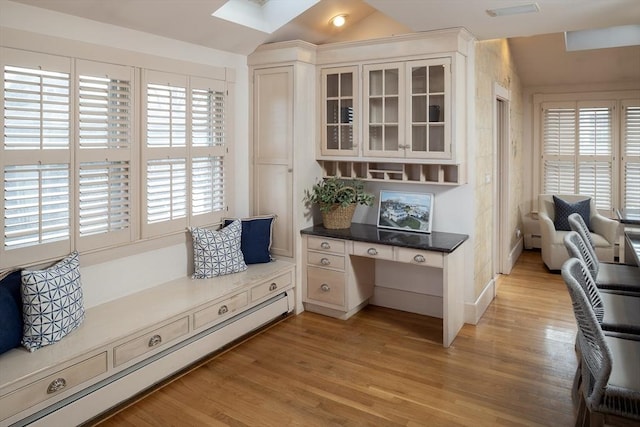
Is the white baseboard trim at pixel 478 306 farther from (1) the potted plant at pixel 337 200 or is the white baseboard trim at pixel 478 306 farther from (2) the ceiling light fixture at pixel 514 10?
(2) the ceiling light fixture at pixel 514 10

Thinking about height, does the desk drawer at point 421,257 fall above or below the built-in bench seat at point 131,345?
above

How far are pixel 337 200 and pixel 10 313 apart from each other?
2615 mm

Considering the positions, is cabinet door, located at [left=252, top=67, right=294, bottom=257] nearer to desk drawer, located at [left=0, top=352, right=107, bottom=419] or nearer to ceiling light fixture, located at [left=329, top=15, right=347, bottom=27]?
ceiling light fixture, located at [left=329, top=15, right=347, bottom=27]

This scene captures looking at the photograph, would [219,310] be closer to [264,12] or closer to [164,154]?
[164,154]

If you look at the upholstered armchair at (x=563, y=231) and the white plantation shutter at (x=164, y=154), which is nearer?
the white plantation shutter at (x=164, y=154)

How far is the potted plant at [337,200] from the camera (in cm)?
431

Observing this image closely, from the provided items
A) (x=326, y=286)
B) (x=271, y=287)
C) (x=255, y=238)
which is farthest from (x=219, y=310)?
(x=326, y=286)

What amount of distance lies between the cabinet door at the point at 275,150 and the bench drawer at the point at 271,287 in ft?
0.83

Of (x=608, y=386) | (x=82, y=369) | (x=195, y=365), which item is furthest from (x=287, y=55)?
(x=608, y=386)

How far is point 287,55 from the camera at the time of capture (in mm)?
4168

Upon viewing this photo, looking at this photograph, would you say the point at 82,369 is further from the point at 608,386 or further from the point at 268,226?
the point at 608,386

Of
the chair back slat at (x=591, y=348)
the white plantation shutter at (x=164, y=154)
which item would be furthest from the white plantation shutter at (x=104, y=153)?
the chair back slat at (x=591, y=348)

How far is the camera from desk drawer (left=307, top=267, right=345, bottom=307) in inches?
166

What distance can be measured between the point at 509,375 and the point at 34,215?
10.3 ft
